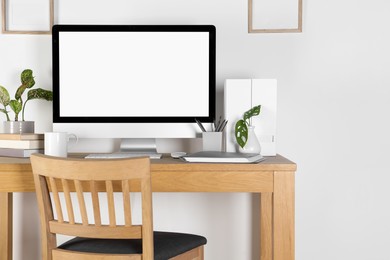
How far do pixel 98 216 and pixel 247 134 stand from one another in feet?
2.59

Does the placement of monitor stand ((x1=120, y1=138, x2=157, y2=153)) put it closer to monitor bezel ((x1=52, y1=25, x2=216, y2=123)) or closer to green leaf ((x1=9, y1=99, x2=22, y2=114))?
monitor bezel ((x1=52, y1=25, x2=216, y2=123))

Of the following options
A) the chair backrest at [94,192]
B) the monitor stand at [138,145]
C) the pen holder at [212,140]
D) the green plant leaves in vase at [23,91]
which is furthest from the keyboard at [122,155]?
the green plant leaves in vase at [23,91]

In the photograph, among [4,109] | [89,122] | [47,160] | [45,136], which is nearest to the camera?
[47,160]

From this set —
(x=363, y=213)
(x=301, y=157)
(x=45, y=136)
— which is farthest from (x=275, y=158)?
(x=45, y=136)

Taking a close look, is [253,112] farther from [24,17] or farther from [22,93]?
[24,17]

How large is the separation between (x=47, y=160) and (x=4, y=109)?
2.97ft

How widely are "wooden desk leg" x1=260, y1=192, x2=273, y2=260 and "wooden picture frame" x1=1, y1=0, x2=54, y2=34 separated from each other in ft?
4.20

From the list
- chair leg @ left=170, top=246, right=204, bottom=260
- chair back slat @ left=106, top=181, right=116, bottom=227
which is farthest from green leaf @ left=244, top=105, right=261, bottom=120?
chair back slat @ left=106, top=181, right=116, bottom=227

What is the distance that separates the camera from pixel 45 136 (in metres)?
2.12

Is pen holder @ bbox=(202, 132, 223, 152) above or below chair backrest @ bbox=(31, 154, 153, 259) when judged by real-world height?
above

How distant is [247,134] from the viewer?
2.22 m

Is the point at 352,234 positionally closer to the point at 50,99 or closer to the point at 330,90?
the point at 330,90

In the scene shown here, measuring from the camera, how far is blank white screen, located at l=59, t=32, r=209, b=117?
2.28 m

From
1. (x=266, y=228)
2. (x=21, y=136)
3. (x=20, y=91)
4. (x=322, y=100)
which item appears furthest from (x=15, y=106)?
(x=322, y=100)
